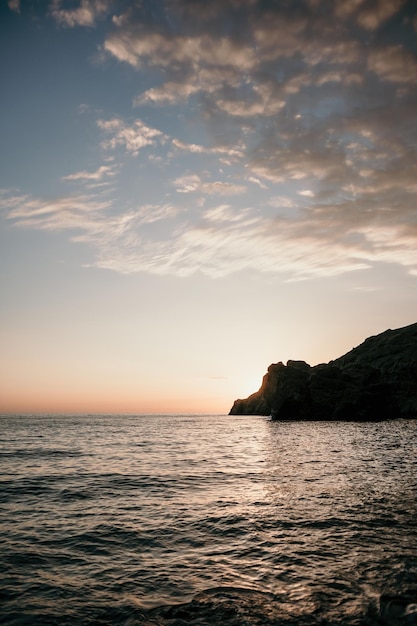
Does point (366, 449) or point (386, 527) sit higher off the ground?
point (386, 527)

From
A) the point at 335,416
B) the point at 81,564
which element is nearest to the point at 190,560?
the point at 81,564

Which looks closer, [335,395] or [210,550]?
[210,550]

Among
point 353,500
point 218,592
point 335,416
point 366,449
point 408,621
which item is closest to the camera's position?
point 408,621

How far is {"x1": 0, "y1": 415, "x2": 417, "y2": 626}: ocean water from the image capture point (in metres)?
7.64

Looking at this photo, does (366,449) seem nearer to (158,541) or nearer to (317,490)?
(317,490)

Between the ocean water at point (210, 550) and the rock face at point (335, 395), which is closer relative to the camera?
the ocean water at point (210, 550)

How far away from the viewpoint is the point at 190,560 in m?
10.2

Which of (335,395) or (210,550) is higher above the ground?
(210,550)

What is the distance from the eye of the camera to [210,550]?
10984 millimetres

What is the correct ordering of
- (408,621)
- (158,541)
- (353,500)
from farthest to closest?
(353,500), (158,541), (408,621)

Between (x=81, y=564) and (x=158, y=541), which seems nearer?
(x=81, y=564)

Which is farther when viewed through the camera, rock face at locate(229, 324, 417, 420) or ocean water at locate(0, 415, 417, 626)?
rock face at locate(229, 324, 417, 420)

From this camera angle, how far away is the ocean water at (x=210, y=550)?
764cm

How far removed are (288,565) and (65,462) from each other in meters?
24.9
